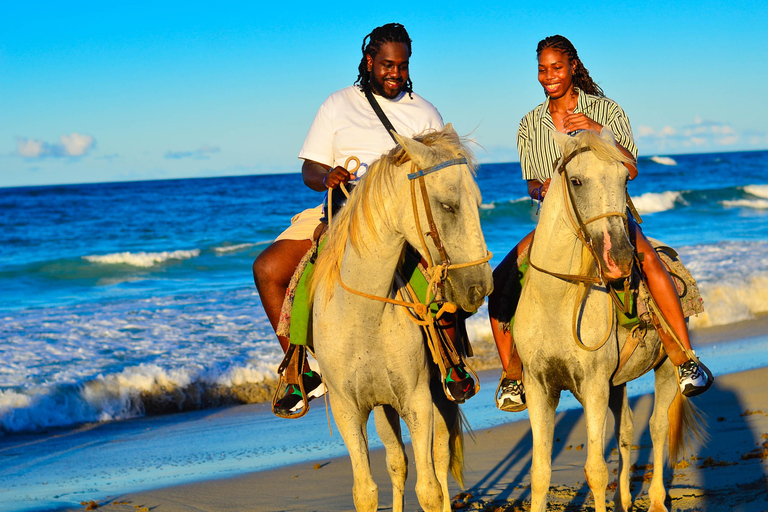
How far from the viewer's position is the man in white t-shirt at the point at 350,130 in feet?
13.6

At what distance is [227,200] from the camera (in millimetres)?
37312

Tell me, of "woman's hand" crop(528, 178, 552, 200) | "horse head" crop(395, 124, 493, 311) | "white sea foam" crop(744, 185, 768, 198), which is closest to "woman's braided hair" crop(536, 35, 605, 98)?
"woman's hand" crop(528, 178, 552, 200)

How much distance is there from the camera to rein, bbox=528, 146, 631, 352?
3447mm

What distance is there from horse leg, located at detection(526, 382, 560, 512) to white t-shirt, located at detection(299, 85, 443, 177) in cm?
154

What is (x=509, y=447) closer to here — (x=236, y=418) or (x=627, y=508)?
(x=627, y=508)

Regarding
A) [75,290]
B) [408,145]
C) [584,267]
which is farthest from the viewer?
[75,290]

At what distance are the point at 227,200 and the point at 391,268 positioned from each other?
35.1m

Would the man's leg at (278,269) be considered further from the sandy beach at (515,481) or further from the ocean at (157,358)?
the ocean at (157,358)

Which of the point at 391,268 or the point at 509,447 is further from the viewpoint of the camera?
the point at 509,447

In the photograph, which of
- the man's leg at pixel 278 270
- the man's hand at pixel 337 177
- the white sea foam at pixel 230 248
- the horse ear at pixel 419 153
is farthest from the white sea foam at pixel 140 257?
the horse ear at pixel 419 153

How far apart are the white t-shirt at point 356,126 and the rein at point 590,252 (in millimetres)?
909

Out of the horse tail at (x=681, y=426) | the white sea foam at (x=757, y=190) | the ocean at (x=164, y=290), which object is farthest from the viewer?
the white sea foam at (x=757, y=190)

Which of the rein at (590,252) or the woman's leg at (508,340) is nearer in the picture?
the rein at (590,252)

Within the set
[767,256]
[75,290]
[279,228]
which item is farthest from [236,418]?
[279,228]
